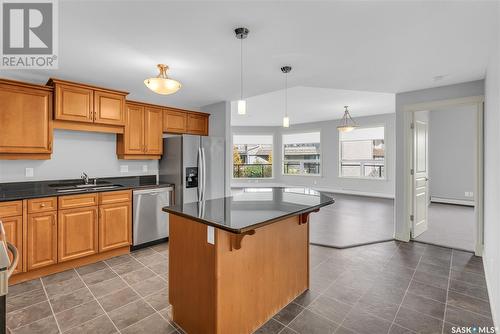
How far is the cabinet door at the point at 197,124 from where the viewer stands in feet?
15.8

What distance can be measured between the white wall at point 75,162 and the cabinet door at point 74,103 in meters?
0.51

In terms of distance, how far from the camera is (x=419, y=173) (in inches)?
167

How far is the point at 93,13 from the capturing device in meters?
1.90

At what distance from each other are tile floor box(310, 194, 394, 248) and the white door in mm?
464

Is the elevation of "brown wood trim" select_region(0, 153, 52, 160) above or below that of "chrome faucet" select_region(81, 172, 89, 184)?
above

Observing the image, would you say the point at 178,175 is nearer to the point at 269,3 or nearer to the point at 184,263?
the point at 184,263

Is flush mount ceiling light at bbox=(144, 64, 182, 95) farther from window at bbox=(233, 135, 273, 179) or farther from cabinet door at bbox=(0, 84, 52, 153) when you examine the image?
window at bbox=(233, 135, 273, 179)

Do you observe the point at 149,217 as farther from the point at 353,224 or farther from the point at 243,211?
the point at 353,224

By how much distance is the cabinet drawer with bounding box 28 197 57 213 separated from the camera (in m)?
2.73

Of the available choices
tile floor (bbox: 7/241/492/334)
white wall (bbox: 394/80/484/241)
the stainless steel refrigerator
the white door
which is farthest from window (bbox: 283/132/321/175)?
tile floor (bbox: 7/241/492/334)

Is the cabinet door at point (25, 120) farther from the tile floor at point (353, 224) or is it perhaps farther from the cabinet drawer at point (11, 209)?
the tile floor at point (353, 224)

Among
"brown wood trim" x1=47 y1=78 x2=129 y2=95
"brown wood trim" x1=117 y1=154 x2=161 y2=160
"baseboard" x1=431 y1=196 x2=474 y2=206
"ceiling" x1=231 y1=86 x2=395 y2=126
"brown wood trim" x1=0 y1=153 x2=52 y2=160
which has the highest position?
"ceiling" x1=231 y1=86 x2=395 y2=126

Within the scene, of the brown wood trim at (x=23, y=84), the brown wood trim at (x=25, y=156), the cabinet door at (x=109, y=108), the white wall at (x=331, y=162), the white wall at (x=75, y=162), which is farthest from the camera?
the white wall at (x=331, y=162)

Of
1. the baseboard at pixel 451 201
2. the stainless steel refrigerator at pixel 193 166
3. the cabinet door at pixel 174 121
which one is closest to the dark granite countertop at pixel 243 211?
the stainless steel refrigerator at pixel 193 166
